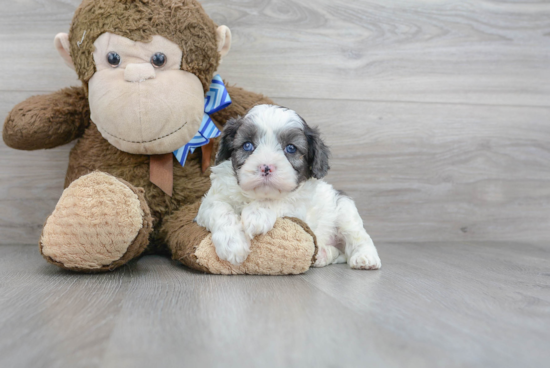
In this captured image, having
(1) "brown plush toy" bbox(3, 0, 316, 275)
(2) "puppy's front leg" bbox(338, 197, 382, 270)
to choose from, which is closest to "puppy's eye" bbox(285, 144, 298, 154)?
(1) "brown plush toy" bbox(3, 0, 316, 275)

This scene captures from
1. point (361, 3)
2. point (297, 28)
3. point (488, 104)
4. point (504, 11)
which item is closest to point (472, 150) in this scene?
point (488, 104)

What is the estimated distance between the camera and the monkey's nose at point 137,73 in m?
1.49

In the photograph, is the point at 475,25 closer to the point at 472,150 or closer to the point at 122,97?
the point at 472,150

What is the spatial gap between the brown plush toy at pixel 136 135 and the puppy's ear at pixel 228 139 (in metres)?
0.13

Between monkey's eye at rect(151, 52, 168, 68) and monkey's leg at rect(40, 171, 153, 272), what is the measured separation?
422 mm

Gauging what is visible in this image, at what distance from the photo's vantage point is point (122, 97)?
148 cm

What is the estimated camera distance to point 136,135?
4.93 ft

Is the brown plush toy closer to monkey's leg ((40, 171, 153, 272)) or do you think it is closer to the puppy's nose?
monkey's leg ((40, 171, 153, 272))

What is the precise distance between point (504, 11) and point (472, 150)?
2.19 ft

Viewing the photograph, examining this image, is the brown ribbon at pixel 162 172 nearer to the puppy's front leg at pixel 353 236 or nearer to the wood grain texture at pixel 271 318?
the wood grain texture at pixel 271 318

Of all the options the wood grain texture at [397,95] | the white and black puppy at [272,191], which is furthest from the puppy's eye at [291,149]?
the wood grain texture at [397,95]

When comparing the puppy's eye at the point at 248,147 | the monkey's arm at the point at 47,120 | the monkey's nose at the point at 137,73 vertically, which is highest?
the monkey's nose at the point at 137,73

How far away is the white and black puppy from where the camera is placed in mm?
1354

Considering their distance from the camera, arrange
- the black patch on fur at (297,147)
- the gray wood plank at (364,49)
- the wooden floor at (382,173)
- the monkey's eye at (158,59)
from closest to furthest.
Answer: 1. the wooden floor at (382,173)
2. the black patch on fur at (297,147)
3. the monkey's eye at (158,59)
4. the gray wood plank at (364,49)
